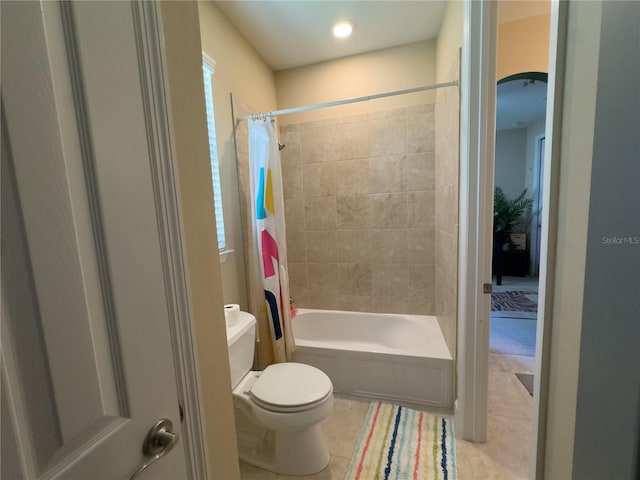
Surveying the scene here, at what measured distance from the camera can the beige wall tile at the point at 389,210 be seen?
231cm

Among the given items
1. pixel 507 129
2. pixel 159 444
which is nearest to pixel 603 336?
pixel 159 444

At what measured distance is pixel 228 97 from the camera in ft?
6.25

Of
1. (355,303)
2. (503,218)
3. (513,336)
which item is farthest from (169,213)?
(503,218)

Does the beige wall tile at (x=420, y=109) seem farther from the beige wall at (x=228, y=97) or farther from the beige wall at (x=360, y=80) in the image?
the beige wall at (x=228, y=97)

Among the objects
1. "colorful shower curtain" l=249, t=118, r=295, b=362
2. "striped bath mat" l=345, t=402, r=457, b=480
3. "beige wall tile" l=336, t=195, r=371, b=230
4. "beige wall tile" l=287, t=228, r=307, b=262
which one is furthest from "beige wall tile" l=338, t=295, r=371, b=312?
"striped bath mat" l=345, t=402, r=457, b=480

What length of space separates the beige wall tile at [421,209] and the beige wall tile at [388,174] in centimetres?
12

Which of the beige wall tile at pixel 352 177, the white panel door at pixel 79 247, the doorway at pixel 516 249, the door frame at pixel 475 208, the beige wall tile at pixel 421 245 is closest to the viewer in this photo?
the white panel door at pixel 79 247

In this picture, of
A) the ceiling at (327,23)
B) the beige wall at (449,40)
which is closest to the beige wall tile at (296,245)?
the ceiling at (327,23)

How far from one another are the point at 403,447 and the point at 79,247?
5.77 ft

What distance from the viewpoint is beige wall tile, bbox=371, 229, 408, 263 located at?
7.68 feet

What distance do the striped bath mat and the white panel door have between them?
126 centimetres

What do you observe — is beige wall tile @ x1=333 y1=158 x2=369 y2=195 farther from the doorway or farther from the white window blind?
the doorway

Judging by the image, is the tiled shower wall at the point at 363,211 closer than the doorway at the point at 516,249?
No

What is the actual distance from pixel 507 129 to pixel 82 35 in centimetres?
614
